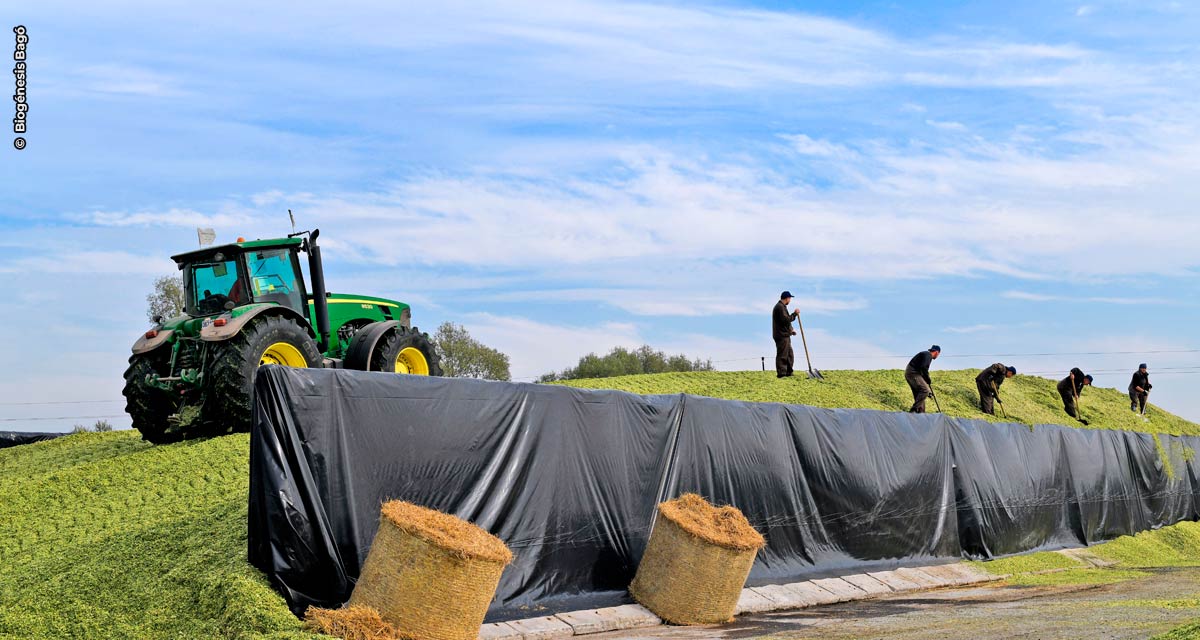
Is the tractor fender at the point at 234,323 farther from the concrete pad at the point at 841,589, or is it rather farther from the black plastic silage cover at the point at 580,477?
the concrete pad at the point at 841,589

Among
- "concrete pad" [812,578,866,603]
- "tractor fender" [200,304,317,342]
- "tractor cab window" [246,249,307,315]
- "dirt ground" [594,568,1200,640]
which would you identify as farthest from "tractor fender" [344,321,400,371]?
"dirt ground" [594,568,1200,640]

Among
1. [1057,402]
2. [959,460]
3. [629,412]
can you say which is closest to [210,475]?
[629,412]

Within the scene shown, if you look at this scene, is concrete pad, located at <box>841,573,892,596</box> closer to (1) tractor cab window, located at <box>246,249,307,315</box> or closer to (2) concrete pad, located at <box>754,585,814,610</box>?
(2) concrete pad, located at <box>754,585,814,610</box>

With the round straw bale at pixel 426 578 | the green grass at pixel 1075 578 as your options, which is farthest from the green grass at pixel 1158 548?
the round straw bale at pixel 426 578

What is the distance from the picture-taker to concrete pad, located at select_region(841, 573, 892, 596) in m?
10.3

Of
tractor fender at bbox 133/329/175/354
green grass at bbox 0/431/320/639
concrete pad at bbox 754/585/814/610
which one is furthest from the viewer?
tractor fender at bbox 133/329/175/354

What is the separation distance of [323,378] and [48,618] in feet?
6.87

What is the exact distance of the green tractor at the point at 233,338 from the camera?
11.1 meters

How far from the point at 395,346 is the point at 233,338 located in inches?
78.0

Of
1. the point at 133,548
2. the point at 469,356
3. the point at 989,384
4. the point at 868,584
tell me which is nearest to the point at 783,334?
the point at 989,384

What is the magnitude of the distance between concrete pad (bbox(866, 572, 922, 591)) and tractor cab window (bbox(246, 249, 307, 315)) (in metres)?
7.07

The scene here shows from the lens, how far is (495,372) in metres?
43.8

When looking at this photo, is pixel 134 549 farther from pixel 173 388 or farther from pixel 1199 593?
pixel 1199 593

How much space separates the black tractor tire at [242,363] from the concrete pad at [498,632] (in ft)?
15.7
